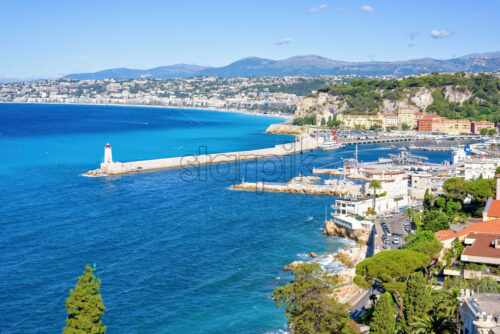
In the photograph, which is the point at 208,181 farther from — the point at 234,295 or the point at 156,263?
the point at 234,295

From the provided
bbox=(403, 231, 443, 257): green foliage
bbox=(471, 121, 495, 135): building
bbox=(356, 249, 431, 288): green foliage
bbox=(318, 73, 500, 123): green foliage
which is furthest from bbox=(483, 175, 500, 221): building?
bbox=(318, 73, 500, 123): green foliage

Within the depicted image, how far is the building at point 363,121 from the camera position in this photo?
8819 centimetres

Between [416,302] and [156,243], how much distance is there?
14.7m

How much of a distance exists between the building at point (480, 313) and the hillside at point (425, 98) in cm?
8051

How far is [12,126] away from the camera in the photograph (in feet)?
321

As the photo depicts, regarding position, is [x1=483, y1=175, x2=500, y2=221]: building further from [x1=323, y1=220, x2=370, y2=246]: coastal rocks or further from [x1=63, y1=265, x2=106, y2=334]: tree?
[x1=63, y1=265, x2=106, y2=334]: tree

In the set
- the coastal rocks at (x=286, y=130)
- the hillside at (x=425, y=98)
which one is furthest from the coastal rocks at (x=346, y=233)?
the hillside at (x=425, y=98)

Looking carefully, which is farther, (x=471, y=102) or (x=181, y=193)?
(x=471, y=102)

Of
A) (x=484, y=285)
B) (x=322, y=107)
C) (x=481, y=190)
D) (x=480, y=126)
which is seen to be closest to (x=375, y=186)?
(x=481, y=190)

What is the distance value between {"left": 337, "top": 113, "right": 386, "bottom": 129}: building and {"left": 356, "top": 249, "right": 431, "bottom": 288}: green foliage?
7322cm

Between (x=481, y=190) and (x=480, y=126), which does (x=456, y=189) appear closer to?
(x=481, y=190)

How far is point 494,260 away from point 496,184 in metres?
9.88

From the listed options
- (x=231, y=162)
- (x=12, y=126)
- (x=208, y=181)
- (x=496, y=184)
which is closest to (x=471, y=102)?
(x=231, y=162)

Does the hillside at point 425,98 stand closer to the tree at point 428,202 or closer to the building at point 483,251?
the tree at point 428,202
